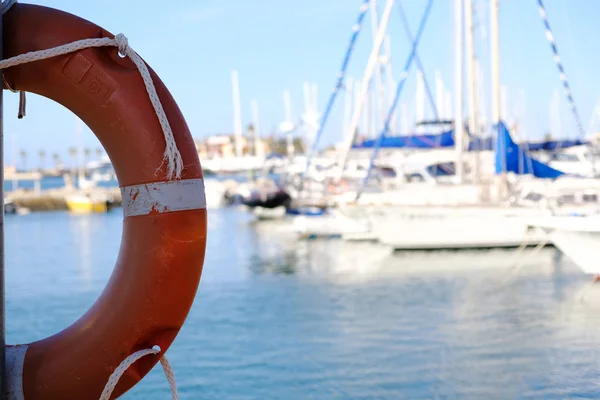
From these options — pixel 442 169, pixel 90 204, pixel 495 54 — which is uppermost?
pixel 495 54

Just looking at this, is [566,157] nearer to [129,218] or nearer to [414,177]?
[414,177]

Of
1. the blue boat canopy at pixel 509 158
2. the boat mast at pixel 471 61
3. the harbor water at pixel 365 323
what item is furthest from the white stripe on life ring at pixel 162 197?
the boat mast at pixel 471 61

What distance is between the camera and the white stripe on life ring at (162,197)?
142 inches

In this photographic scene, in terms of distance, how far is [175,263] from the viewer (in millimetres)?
3596

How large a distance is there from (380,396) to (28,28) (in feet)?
13.9

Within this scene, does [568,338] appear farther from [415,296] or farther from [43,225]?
[43,225]

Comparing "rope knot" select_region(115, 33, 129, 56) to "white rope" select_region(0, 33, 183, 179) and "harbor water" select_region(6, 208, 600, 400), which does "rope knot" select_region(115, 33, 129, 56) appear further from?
"harbor water" select_region(6, 208, 600, 400)

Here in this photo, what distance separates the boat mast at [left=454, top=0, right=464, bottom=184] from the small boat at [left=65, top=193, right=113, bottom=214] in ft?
90.7

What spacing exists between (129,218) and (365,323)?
6686 mm

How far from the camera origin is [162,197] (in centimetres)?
361

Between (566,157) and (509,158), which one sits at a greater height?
(566,157)

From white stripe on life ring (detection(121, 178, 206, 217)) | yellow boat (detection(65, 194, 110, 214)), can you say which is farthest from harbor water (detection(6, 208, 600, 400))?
yellow boat (detection(65, 194, 110, 214))

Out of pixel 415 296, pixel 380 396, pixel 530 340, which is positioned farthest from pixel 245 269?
pixel 380 396

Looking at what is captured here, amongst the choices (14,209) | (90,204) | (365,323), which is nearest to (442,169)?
(365,323)
